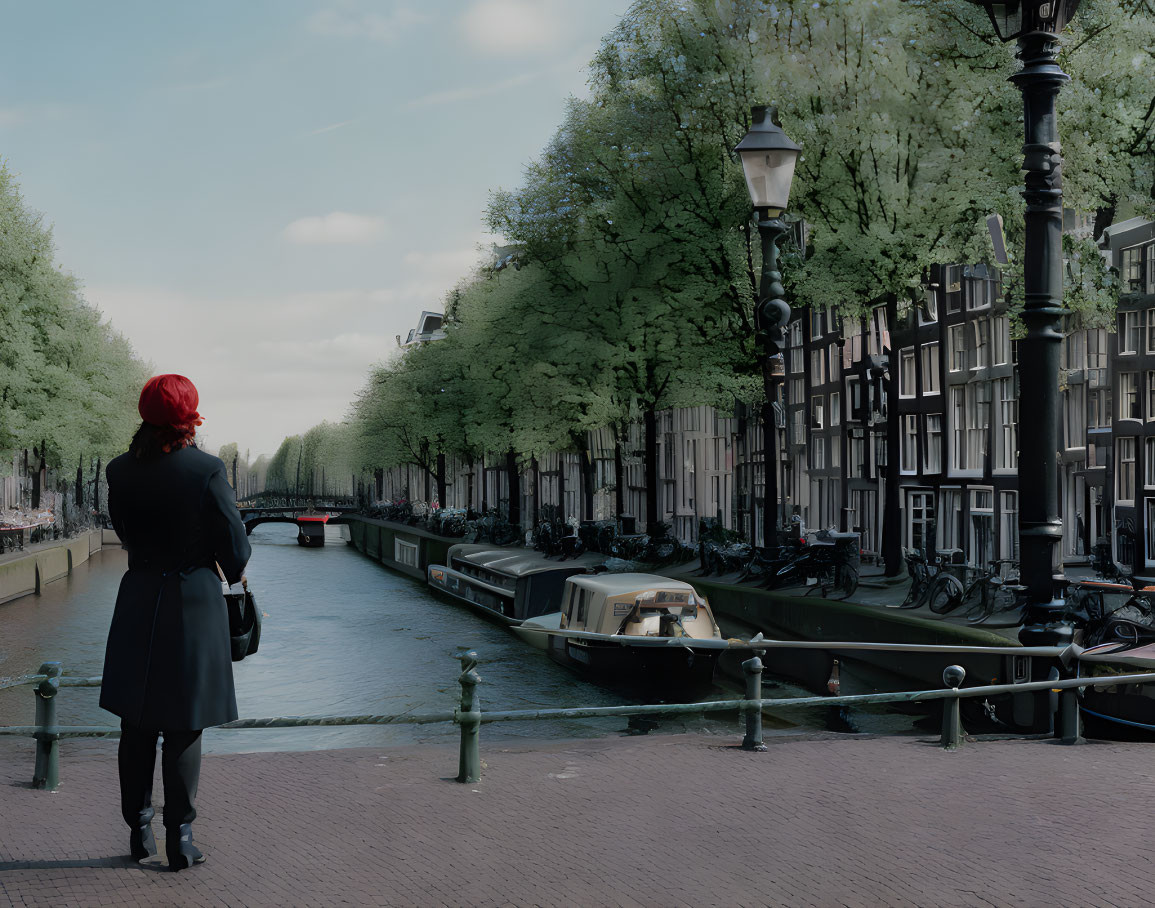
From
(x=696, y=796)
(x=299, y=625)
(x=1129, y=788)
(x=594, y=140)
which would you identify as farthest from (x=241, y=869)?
(x=299, y=625)

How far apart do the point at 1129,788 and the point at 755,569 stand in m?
19.4

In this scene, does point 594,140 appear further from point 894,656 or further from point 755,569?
point 894,656

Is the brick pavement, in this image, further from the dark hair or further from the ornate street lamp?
the dark hair

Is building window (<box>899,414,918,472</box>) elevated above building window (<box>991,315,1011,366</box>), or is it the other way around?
building window (<box>991,315,1011,366</box>)

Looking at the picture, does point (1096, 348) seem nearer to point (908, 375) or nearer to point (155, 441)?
point (908, 375)

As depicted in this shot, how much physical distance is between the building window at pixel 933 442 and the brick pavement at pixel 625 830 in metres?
23.5

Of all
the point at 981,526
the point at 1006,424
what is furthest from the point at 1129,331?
the point at 981,526

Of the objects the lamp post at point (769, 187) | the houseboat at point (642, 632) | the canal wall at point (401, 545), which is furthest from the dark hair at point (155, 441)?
the canal wall at point (401, 545)

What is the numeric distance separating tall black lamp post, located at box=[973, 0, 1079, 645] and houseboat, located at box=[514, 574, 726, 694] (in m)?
11.2

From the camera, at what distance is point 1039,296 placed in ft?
24.4

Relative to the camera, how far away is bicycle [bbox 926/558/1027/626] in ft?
61.4

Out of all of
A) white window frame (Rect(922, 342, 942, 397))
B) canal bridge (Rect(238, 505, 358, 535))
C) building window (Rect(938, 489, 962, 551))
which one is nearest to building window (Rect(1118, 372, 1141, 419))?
building window (Rect(938, 489, 962, 551))

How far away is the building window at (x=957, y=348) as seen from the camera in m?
29.7

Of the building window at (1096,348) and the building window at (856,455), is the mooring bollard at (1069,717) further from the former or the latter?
the building window at (856,455)
